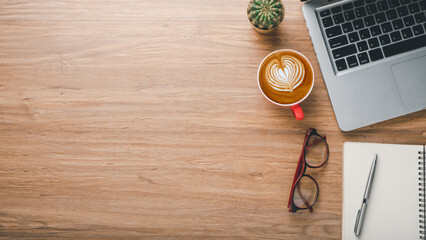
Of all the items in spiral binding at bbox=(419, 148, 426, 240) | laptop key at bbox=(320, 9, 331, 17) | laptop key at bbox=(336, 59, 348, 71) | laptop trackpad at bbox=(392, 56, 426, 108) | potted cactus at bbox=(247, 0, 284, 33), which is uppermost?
potted cactus at bbox=(247, 0, 284, 33)

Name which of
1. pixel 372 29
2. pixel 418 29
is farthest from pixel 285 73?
pixel 418 29

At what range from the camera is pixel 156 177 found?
3.15 feet

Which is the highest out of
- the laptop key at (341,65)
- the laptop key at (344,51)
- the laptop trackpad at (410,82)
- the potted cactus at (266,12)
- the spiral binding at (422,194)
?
the potted cactus at (266,12)

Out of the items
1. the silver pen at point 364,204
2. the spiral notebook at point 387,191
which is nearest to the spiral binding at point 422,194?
the spiral notebook at point 387,191

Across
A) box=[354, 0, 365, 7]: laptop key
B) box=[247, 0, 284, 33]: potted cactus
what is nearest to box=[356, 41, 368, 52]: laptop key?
box=[354, 0, 365, 7]: laptop key

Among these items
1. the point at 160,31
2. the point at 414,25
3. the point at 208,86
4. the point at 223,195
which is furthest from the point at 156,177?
the point at 414,25

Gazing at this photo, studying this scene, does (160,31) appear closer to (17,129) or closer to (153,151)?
(153,151)

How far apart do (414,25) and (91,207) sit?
3.36 feet

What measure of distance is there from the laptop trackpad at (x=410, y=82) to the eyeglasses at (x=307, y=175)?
0.24m

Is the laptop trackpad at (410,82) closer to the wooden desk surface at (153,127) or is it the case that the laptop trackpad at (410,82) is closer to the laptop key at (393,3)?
the wooden desk surface at (153,127)

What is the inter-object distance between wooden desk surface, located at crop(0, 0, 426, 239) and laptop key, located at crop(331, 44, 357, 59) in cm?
6

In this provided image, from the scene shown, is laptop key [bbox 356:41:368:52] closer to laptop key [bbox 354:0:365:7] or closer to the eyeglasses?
laptop key [bbox 354:0:365:7]

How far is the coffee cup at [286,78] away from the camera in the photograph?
878 millimetres

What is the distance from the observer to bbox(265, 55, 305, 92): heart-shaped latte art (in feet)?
2.89
